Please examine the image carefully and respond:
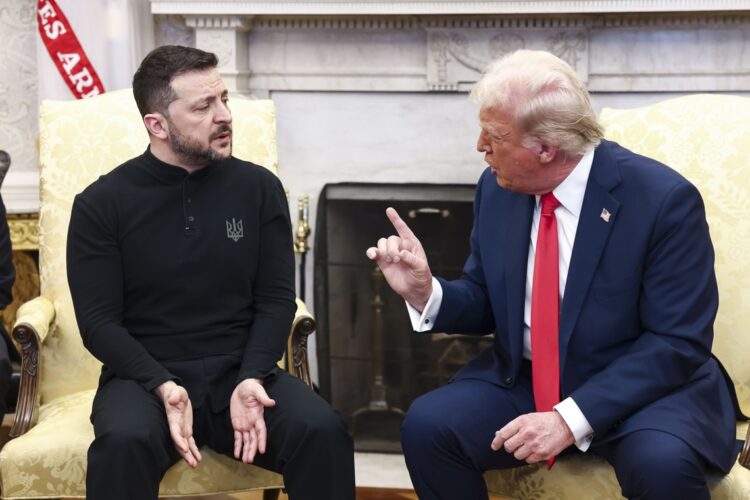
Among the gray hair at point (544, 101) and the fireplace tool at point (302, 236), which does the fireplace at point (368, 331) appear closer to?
the fireplace tool at point (302, 236)

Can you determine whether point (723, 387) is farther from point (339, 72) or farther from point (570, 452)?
point (339, 72)

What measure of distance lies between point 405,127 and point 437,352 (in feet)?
2.51

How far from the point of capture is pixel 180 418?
2.27m

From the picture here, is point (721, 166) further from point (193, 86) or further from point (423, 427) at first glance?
point (193, 86)

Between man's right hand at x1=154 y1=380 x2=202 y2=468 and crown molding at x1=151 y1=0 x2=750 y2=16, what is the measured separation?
1583 mm

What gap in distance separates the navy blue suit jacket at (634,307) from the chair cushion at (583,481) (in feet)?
0.11

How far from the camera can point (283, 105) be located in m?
3.71

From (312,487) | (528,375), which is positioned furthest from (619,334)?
(312,487)

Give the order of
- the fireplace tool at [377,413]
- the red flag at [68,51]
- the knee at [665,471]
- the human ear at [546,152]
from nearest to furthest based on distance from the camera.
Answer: the knee at [665,471] < the human ear at [546,152] < the red flag at [68,51] < the fireplace tool at [377,413]

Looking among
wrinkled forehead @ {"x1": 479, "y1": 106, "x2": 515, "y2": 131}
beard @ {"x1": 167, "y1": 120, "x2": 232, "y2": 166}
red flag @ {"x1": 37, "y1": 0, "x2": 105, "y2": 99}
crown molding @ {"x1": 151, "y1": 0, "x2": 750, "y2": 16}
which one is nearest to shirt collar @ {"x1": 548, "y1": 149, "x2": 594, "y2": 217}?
wrinkled forehead @ {"x1": 479, "y1": 106, "x2": 515, "y2": 131}

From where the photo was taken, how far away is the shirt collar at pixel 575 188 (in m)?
2.24

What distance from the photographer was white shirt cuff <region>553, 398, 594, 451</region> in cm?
209

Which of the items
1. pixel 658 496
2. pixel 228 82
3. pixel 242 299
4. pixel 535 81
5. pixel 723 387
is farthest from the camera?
pixel 228 82

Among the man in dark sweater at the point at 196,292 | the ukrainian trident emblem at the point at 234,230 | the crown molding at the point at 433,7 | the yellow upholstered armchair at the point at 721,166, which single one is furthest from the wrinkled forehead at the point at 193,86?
the crown molding at the point at 433,7
